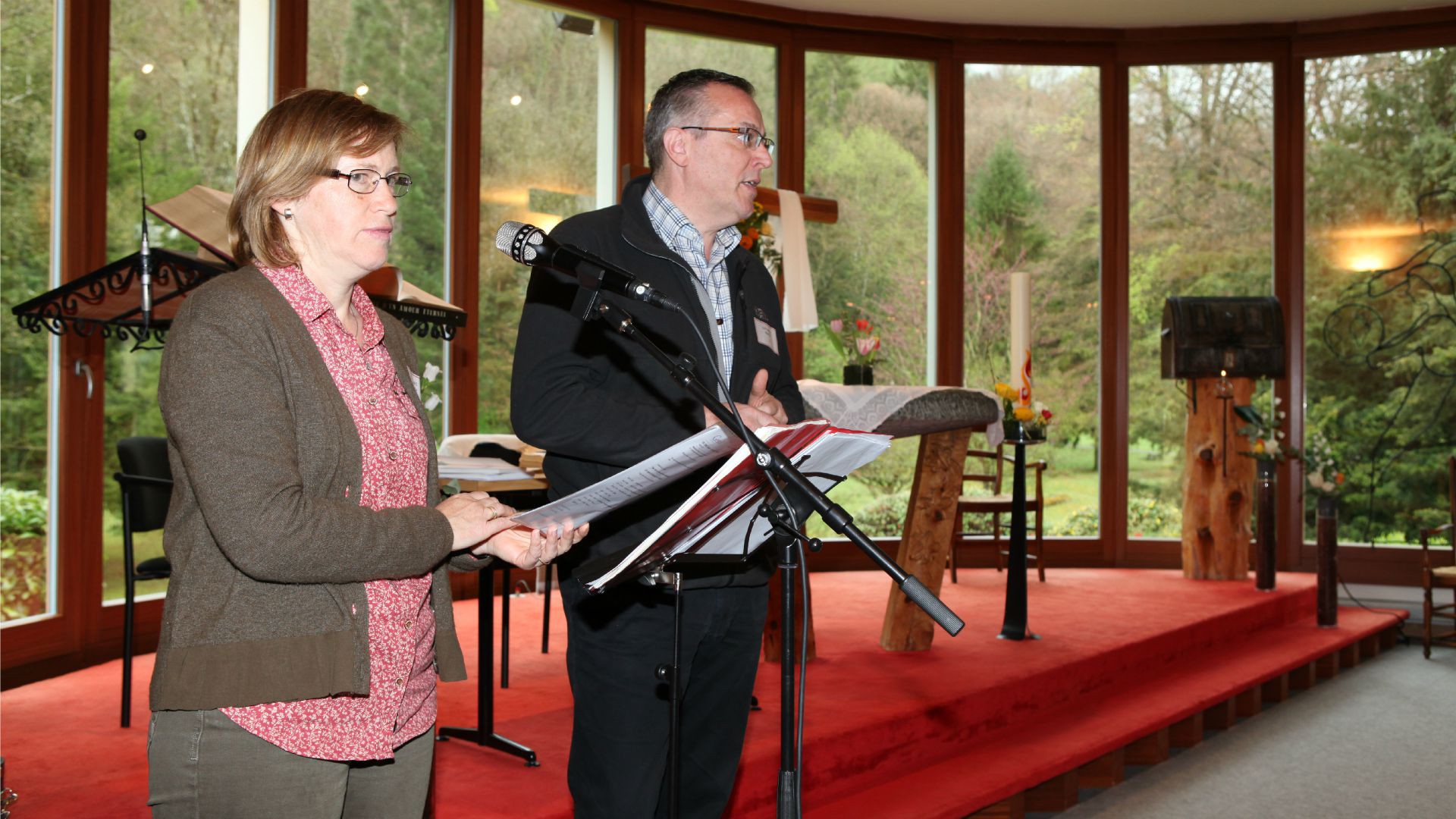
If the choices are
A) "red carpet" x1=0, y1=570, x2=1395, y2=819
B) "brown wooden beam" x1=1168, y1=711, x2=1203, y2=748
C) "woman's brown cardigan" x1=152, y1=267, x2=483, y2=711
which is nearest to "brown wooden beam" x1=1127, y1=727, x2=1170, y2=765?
"red carpet" x1=0, y1=570, x2=1395, y2=819

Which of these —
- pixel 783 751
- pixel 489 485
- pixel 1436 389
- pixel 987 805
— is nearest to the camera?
pixel 783 751

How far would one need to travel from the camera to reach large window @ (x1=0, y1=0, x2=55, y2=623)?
4.00m

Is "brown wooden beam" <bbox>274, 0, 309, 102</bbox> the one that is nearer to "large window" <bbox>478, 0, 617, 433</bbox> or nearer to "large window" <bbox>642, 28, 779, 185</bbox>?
"large window" <bbox>478, 0, 617, 433</bbox>

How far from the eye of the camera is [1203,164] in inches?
293

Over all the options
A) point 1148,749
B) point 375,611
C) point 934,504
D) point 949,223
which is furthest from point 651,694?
point 949,223

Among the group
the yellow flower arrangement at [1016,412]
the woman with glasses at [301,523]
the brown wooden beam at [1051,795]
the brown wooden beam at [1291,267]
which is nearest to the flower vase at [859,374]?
the yellow flower arrangement at [1016,412]

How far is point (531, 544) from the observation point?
4.72ft

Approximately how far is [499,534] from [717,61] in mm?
5925

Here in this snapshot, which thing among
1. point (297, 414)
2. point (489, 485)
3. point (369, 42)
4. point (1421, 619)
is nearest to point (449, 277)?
point (369, 42)

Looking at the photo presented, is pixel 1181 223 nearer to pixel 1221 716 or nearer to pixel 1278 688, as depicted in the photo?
pixel 1278 688

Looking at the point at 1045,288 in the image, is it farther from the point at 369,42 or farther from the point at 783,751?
the point at 783,751

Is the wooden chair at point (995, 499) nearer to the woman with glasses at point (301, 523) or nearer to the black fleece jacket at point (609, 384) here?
the black fleece jacket at point (609, 384)

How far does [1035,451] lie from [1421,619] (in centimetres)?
233

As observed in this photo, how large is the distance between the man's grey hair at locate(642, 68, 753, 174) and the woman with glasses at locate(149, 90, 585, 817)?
2.09ft
